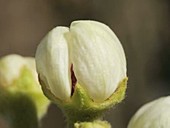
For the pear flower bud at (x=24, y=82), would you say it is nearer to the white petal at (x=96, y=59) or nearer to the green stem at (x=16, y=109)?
the green stem at (x=16, y=109)

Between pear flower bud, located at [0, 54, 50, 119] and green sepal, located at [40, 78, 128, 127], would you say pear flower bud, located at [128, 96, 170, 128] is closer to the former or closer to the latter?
green sepal, located at [40, 78, 128, 127]

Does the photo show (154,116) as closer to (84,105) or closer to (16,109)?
(84,105)

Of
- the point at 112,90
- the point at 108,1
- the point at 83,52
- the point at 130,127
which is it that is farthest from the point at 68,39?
the point at 108,1

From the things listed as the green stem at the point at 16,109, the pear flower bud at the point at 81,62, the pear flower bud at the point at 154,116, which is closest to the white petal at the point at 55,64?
the pear flower bud at the point at 81,62

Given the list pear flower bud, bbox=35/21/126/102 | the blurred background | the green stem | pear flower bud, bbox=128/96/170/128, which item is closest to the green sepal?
pear flower bud, bbox=35/21/126/102

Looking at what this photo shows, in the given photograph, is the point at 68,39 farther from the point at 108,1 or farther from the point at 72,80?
the point at 108,1
